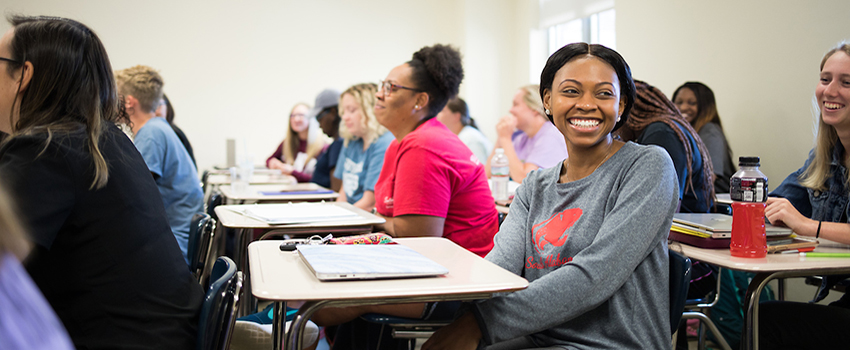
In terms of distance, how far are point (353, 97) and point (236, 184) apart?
92 cm

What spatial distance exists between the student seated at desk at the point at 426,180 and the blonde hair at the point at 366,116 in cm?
123

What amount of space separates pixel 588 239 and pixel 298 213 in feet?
4.18

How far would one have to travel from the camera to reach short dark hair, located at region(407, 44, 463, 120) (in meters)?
2.39

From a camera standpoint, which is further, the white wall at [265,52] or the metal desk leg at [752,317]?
the white wall at [265,52]

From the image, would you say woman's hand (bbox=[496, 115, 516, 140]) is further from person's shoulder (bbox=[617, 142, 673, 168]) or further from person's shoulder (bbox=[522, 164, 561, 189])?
person's shoulder (bbox=[617, 142, 673, 168])

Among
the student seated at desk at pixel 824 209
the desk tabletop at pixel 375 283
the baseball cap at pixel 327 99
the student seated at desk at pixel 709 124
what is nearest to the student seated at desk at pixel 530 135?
the student seated at desk at pixel 709 124

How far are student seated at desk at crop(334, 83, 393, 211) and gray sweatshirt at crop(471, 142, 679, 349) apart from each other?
2.12 meters

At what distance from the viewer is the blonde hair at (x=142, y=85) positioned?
10.8ft

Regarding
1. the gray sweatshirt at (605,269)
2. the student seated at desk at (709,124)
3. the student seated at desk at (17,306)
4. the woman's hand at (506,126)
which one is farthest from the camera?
the woman's hand at (506,126)

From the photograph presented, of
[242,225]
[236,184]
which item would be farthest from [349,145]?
[242,225]

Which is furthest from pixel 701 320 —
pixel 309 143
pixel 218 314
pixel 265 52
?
pixel 265 52

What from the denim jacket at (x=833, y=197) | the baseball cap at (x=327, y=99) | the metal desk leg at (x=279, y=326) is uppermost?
the baseball cap at (x=327, y=99)

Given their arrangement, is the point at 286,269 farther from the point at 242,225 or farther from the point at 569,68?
the point at 242,225

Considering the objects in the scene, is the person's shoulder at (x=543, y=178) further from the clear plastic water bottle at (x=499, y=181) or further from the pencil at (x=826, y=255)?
the clear plastic water bottle at (x=499, y=181)
